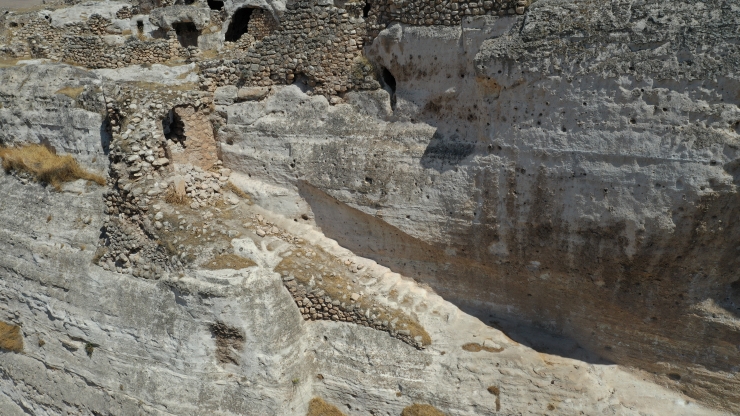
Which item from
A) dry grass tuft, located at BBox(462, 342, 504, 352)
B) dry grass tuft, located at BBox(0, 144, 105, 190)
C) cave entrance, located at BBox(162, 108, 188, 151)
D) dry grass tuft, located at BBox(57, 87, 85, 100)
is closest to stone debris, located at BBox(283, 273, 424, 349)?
dry grass tuft, located at BBox(462, 342, 504, 352)

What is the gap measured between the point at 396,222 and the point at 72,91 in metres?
6.55

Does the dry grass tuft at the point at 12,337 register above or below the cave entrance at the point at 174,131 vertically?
below

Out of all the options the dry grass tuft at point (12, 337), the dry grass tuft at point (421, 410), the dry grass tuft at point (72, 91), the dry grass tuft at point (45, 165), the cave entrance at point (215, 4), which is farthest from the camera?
the cave entrance at point (215, 4)

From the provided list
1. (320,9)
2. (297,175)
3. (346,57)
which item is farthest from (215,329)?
(320,9)

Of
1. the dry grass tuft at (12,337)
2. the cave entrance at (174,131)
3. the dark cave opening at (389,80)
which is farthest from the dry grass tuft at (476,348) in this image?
the dry grass tuft at (12,337)

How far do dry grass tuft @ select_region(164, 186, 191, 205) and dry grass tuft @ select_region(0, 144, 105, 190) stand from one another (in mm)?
1499

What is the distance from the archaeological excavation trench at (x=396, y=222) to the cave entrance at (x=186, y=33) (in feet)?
12.7

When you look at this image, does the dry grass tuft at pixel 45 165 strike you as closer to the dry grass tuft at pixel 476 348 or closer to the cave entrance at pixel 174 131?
the cave entrance at pixel 174 131

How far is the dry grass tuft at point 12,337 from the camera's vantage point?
33.8 feet

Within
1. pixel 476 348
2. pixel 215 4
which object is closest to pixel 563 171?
pixel 476 348

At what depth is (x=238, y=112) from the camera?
949cm

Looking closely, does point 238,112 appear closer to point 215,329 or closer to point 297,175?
point 297,175

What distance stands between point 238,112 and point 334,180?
2.17 m

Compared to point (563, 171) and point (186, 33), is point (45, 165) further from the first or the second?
point (563, 171)
